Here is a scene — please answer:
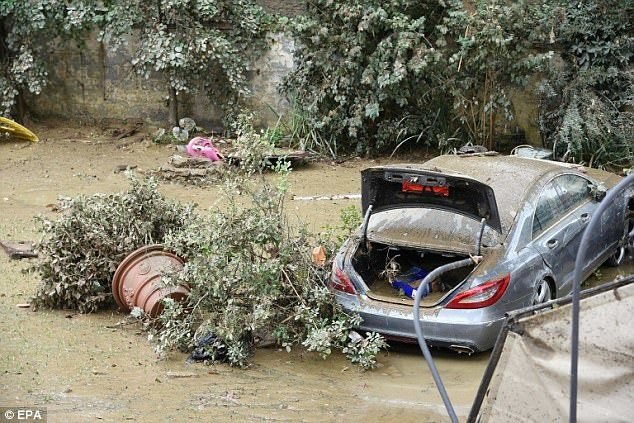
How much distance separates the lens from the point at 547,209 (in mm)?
7891

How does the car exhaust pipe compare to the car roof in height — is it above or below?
below

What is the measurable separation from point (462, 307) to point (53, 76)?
1255 centimetres

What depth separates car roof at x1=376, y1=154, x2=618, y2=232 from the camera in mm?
7516

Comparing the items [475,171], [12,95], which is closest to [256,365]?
[475,171]

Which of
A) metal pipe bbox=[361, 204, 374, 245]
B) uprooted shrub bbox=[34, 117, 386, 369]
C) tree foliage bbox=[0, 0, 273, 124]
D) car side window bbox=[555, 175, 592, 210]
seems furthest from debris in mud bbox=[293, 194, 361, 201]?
metal pipe bbox=[361, 204, 374, 245]

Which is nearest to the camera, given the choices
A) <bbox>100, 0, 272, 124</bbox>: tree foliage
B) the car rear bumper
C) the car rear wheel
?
the car rear bumper

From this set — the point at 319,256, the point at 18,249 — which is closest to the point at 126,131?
the point at 18,249

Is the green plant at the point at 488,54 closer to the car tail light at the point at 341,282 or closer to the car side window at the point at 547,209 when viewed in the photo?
the car side window at the point at 547,209

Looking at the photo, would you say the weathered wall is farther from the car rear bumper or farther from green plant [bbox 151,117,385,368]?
the car rear bumper

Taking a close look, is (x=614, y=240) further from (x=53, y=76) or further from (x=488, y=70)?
(x=53, y=76)

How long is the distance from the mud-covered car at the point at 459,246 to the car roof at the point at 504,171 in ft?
0.04

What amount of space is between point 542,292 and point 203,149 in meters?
8.36

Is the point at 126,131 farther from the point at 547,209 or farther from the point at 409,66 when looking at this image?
the point at 547,209

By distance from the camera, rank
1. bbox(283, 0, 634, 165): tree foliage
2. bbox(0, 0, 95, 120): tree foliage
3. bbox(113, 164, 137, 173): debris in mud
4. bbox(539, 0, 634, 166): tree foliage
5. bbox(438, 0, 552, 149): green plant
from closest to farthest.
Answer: bbox(539, 0, 634, 166): tree foliage → bbox(283, 0, 634, 165): tree foliage → bbox(438, 0, 552, 149): green plant → bbox(113, 164, 137, 173): debris in mud → bbox(0, 0, 95, 120): tree foliage
